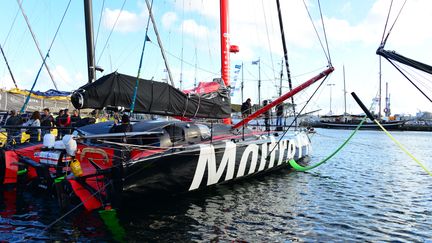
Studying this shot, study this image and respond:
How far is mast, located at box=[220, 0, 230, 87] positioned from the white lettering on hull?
9.46 ft

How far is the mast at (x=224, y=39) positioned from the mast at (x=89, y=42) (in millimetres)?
4220

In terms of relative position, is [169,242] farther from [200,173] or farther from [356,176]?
[356,176]

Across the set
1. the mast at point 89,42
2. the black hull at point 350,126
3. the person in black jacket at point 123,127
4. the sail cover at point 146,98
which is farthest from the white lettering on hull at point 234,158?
the black hull at point 350,126

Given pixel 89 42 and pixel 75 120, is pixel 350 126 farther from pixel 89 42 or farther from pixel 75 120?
pixel 89 42

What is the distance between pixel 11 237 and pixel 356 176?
935 centimetres

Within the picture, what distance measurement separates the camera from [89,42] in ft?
28.5

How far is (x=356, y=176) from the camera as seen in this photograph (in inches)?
425

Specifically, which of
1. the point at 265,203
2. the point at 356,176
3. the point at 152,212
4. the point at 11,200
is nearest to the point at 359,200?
the point at 265,203

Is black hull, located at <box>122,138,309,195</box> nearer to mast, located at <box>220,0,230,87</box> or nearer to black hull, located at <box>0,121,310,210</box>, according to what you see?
black hull, located at <box>0,121,310,210</box>

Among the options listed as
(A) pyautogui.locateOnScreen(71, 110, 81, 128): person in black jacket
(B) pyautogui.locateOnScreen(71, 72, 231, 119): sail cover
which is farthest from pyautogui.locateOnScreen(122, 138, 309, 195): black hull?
(A) pyautogui.locateOnScreen(71, 110, 81, 128): person in black jacket

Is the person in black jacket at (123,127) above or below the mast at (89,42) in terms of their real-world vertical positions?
below

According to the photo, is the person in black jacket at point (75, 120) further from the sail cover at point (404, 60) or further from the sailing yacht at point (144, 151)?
the sail cover at point (404, 60)

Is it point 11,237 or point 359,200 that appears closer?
point 11,237

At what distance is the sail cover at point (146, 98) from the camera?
21.2 feet
